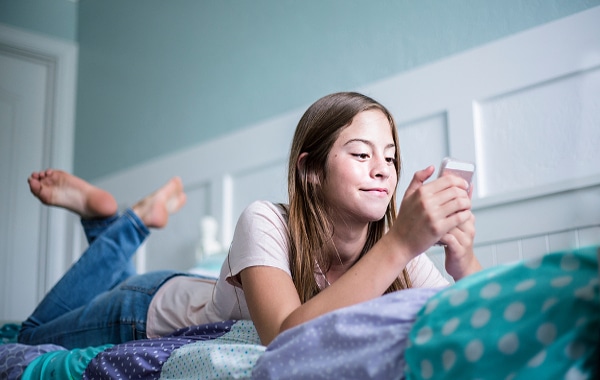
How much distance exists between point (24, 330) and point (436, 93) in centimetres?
129

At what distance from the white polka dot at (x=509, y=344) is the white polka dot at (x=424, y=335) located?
0.28 ft

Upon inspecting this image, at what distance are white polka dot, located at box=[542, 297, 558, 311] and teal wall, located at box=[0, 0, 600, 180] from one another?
134 centimetres

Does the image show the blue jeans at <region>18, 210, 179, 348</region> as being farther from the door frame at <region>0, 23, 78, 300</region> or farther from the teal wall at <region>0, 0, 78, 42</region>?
the teal wall at <region>0, 0, 78, 42</region>

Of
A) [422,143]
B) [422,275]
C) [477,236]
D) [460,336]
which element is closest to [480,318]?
[460,336]

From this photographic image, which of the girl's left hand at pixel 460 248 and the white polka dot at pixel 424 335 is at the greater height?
the girl's left hand at pixel 460 248

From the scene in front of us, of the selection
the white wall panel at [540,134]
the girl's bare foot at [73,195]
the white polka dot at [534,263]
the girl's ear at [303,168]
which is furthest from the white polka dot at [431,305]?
the girl's bare foot at [73,195]

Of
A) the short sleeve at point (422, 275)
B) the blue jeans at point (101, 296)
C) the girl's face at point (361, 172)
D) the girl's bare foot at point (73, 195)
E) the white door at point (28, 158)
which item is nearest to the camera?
the girl's face at point (361, 172)

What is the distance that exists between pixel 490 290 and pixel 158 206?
146 cm

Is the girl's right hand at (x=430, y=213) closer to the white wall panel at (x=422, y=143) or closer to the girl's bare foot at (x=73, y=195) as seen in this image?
the white wall panel at (x=422, y=143)

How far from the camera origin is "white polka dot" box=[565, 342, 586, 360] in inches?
23.0

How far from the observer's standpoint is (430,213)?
37.3 inches

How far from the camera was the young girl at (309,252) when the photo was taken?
97cm

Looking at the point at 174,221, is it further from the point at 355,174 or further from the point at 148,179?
the point at 355,174

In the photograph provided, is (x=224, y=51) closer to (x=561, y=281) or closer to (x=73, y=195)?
(x=73, y=195)
